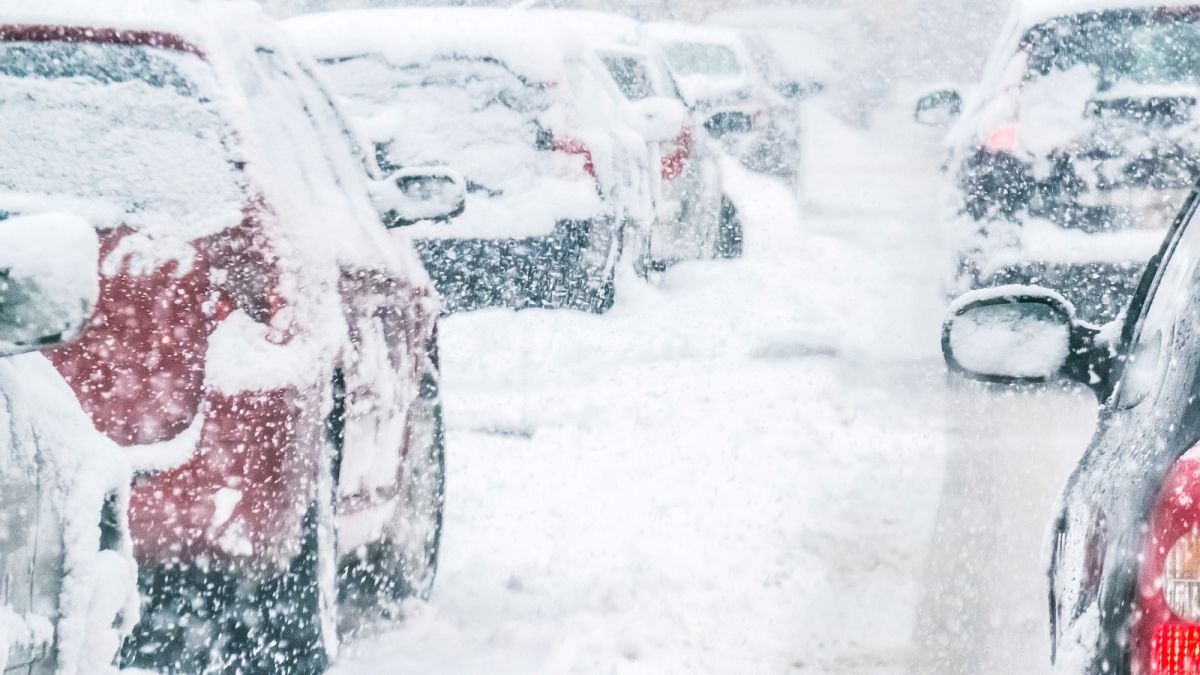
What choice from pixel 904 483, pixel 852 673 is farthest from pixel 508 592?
pixel 904 483

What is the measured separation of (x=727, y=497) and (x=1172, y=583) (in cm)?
367

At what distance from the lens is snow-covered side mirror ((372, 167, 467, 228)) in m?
4.53

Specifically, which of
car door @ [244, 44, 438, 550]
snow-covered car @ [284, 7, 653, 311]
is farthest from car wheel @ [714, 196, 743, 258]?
car door @ [244, 44, 438, 550]

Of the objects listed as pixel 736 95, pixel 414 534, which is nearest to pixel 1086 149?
pixel 414 534

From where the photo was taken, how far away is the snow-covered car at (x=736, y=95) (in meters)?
14.0

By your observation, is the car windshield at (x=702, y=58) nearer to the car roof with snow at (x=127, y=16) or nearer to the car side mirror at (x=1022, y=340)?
the car roof with snow at (x=127, y=16)

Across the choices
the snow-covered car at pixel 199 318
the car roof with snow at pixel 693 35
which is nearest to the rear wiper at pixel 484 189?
the snow-covered car at pixel 199 318

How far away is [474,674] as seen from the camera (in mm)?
3783

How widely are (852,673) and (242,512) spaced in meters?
1.70

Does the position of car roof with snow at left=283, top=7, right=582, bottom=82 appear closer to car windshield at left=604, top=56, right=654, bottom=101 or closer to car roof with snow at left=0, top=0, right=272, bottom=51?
car windshield at left=604, top=56, right=654, bottom=101

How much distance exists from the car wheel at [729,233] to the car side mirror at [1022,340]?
852 centimetres

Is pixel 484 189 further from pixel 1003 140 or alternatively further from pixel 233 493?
pixel 233 493

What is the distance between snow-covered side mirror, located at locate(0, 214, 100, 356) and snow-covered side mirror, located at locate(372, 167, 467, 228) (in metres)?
2.73

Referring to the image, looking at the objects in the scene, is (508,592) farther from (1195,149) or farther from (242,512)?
(1195,149)
